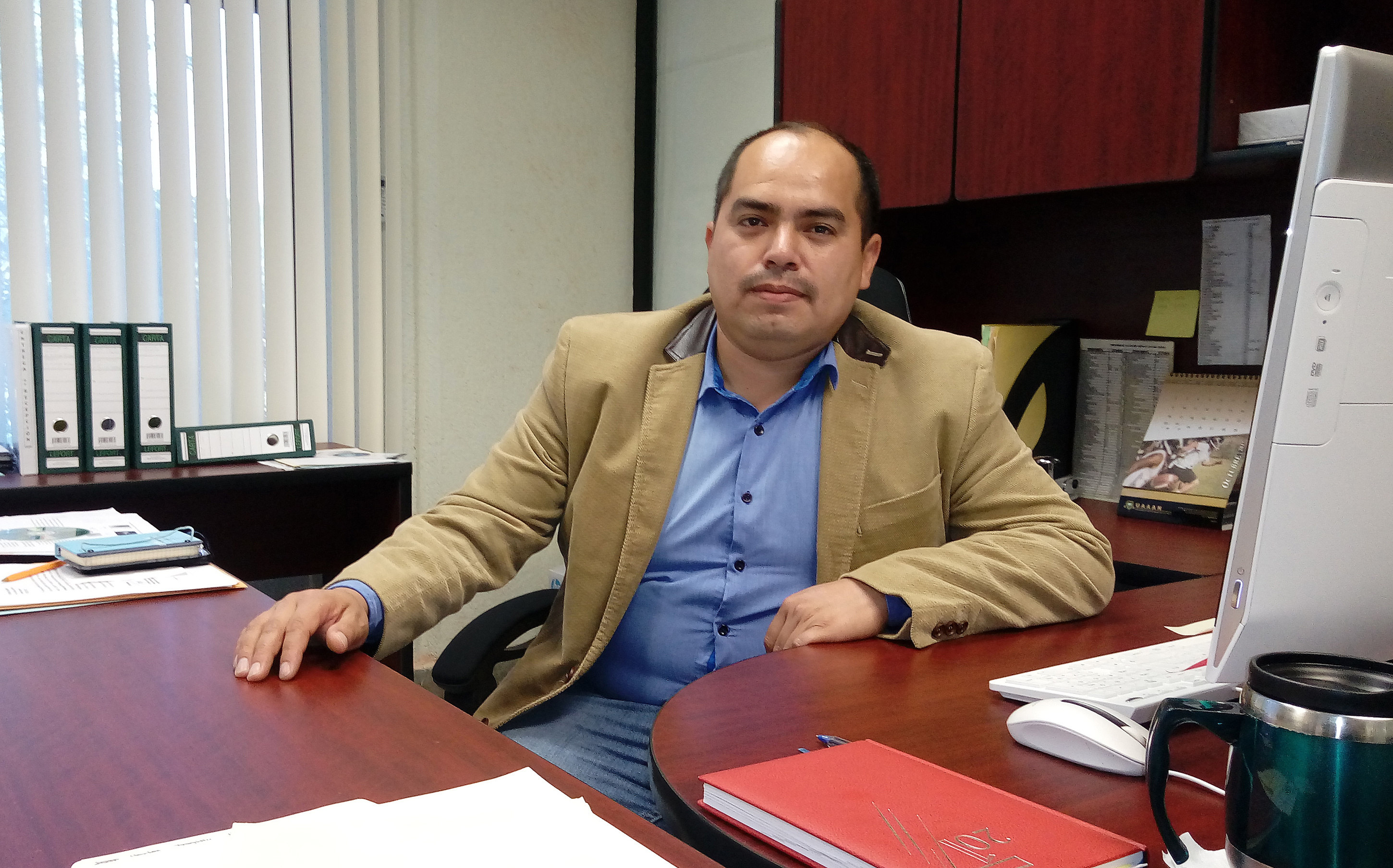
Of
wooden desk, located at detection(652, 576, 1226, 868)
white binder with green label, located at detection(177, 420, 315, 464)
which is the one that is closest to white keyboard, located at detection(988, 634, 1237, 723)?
wooden desk, located at detection(652, 576, 1226, 868)

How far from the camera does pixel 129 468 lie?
244 centimetres

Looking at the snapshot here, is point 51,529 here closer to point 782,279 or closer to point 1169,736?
point 782,279

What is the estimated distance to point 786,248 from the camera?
1541 mm

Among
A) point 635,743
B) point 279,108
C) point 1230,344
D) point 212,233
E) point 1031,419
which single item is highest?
point 279,108

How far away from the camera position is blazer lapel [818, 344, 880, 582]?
150 centimetres

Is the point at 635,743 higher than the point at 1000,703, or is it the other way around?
the point at 1000,703

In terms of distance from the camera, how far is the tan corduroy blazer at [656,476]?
1.50 metres

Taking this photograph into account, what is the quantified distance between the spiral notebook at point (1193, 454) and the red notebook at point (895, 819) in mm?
1386

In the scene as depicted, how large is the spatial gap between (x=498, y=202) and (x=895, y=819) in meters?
2.97

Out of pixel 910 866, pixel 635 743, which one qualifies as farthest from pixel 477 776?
pixel 635 743

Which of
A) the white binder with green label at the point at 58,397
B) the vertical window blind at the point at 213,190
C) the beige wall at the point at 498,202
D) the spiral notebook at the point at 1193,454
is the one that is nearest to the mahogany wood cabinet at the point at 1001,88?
the spiral notebook at the point at 1193,454

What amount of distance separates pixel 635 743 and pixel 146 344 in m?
1.68

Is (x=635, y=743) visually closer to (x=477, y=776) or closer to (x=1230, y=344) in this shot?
(x=477, y=776)

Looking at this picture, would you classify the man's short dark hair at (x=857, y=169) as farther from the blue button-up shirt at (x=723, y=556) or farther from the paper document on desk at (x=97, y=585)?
the paper document on desk at (x=97, y=585)
